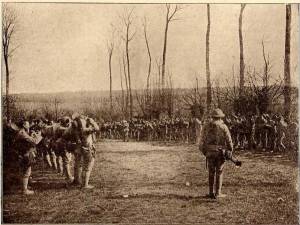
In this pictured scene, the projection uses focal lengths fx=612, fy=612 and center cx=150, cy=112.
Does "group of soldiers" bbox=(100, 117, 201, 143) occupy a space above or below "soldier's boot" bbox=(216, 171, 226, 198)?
above

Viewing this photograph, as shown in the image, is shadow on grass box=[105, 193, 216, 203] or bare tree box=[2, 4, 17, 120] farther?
bare tree box=[2, 4, 17, 120]

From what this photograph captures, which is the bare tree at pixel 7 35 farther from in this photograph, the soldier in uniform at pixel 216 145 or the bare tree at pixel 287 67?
the bare tree at pixel 287 67

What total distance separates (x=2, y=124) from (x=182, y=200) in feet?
7.19

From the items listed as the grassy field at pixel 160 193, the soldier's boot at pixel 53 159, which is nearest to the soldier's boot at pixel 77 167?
the grassy field at pixel 160 193

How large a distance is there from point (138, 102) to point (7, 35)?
Result: 1.66 metres

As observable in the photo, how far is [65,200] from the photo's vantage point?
267 inches

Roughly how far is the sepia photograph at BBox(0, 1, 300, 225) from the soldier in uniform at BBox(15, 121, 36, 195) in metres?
0.01

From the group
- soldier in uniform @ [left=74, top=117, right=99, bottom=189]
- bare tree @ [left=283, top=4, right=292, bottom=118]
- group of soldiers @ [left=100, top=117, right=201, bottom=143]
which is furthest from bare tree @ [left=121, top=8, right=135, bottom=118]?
bare tree @ [left=283, top=4, right=292, bottom=118]

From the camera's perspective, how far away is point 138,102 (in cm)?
704

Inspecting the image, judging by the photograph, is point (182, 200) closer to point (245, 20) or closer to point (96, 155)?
point (96, 155)

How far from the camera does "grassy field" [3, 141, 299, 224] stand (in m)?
6.68

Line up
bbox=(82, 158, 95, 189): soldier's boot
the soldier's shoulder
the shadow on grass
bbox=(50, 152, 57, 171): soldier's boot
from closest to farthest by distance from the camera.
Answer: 1. the soldier's shoulder
2. the shadow on grass
3. bbox=(82, 158, 95, 189): soldier's boot
4. bbox=(50, 152, 57, 171): soldier's boot

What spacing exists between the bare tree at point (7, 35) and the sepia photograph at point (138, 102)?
0.04 feet

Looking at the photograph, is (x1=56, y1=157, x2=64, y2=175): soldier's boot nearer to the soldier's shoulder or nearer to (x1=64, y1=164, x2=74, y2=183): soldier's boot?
(x1=64, y1=164, x2=74, y2=183): soldier's boot
